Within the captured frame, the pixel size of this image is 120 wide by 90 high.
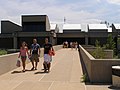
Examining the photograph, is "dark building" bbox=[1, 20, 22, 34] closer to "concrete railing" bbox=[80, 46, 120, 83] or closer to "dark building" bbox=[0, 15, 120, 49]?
"dark building" bbox=[0, 15, 120, 49]

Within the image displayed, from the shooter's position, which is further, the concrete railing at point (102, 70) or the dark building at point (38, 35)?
the dark building at point (38, 35)

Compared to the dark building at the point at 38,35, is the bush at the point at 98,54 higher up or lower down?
lower down

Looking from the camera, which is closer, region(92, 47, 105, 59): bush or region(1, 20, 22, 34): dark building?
region(92, 47, 105, 59): bush

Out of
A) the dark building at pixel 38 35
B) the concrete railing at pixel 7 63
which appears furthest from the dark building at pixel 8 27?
the concrete railing at pixel 7 63

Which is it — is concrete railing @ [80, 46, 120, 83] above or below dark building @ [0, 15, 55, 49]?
below

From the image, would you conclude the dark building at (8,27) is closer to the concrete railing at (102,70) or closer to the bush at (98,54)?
the bush at (98,54)

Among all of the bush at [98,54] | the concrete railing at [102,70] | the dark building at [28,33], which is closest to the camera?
the concrete railing at [102,70]

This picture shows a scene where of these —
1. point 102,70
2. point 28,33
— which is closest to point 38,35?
point 28,33

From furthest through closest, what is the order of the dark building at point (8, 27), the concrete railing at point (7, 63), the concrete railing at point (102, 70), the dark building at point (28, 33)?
the dark building at point (8, 27)
the dark building at point (28, 33)
the concrete railing at point (7, 63)
the concrete railing at point (102, 70)

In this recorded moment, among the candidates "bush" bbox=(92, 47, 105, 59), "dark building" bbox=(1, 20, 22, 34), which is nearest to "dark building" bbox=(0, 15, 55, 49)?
"dark building" bbox=(1, 20, 22, 34)

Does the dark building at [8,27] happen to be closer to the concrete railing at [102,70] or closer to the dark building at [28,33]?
the dark building at [28,33]

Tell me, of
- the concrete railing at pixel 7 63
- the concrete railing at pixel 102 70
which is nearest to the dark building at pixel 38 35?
the concrete railing at pixel 7 63

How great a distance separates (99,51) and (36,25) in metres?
46.1

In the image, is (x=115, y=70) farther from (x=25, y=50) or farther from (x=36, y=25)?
(x=36, y=25)
